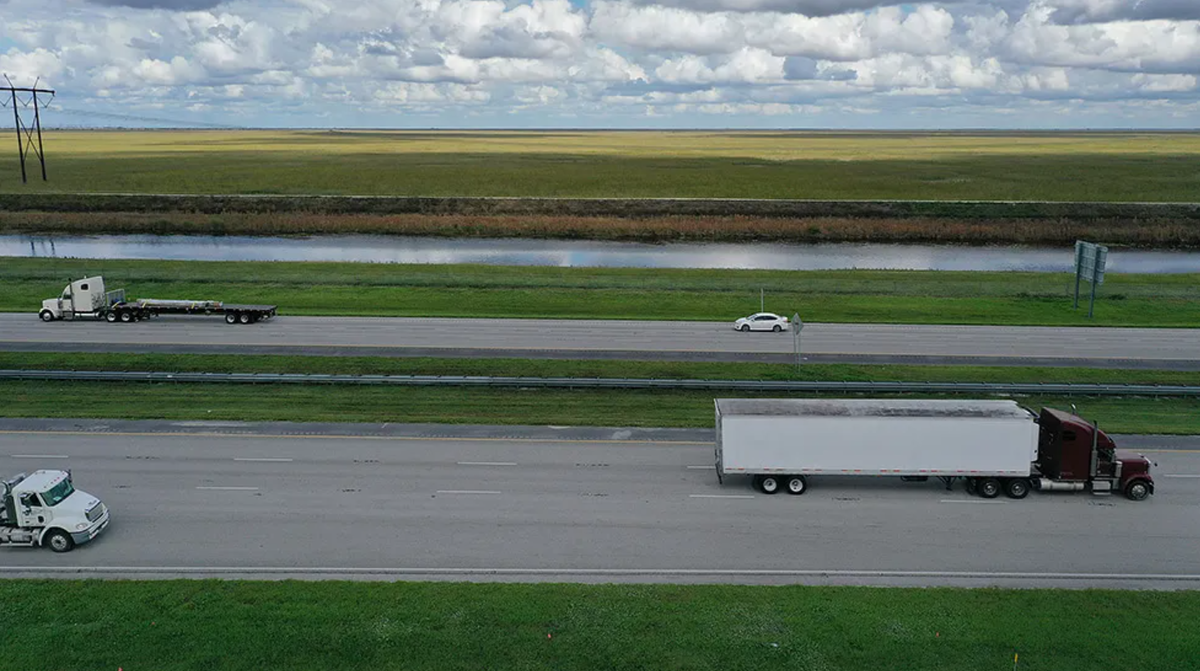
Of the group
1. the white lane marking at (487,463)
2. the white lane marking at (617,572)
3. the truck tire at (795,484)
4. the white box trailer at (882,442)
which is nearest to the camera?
the white lane marking at (617,572)

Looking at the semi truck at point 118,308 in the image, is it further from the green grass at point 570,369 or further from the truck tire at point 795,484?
the truck tire at point 795,484

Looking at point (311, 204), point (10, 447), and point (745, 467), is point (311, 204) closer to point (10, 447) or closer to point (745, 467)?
point (10, 447)

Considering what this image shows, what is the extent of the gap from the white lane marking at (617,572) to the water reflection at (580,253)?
198 ft

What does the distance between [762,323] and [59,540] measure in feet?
114

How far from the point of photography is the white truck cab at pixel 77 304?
49.1m

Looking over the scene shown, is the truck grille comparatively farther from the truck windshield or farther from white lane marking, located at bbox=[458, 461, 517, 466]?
white lane marking, located at bbox=[458, 461, 517, 466]

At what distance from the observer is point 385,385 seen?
37.2 metres

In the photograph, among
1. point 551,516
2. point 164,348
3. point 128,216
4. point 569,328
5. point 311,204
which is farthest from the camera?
point 311,204

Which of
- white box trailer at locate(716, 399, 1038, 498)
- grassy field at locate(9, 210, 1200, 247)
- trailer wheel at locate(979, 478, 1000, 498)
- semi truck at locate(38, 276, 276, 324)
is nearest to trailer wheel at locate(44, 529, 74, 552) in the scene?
white box trailer at locate(716, 399, 1038, 498)

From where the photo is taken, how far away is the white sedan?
48312 millimetres

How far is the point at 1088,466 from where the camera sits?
83.3 feet

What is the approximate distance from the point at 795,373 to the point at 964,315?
2001cm

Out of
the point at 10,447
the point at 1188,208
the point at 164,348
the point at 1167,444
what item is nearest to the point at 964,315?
the point at 1167,444

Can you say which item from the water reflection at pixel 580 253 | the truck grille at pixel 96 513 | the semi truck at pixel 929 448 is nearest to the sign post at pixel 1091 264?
the water reflection at pixel 580 253
